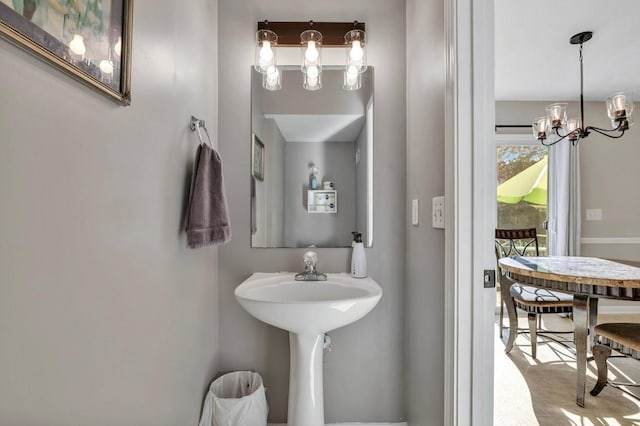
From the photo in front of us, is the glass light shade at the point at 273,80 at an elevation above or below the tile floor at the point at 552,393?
above

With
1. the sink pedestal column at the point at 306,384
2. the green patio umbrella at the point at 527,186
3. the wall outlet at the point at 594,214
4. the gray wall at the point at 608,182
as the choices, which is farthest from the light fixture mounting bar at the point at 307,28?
the wall outlet at the point at 594,214

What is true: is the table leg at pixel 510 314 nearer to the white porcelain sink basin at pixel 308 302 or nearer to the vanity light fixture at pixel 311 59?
the white porcelain sink basin at pixel 308 302

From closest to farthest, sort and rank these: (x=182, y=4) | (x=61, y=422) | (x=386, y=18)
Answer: (x=61, y=422) → (x=182, y=4) → (x=386, y=18)

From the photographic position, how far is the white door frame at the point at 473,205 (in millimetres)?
995

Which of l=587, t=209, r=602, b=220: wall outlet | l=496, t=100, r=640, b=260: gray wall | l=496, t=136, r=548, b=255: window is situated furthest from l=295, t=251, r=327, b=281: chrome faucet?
l=587, t=209, r=602, b=220: wall outlet

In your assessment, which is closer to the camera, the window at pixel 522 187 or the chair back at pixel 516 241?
the chair back at pixel 516 241

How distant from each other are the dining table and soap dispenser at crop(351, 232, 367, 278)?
107 cm

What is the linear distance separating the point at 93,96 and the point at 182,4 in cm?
71

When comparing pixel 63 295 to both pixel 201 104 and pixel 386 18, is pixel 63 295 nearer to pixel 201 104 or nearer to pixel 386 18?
pixel 201 104

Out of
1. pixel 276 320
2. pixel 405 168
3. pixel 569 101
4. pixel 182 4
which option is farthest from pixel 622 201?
pixel 182 4

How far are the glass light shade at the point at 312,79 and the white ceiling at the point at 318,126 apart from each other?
0.48 ft

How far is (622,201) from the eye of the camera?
3.54 meters

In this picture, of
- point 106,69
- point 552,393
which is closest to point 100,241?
point 106,69

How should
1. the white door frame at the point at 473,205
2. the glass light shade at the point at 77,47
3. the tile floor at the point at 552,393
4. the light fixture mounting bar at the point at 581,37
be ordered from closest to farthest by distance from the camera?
the glass light shade at the point at 77,47 < the white door frame at the point at 473,205 < the tile floor at the point at 552,393 < the light fixture mounting bar at the point at 581,37
